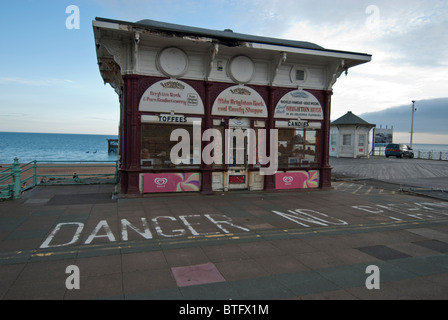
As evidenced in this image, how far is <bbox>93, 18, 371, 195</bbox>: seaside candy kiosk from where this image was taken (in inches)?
441

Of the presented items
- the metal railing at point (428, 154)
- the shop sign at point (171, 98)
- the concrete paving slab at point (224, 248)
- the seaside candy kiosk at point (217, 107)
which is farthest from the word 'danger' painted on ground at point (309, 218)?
the metal railing at point (428, 154)

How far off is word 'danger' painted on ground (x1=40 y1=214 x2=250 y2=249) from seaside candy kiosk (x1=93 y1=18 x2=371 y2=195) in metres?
3.47

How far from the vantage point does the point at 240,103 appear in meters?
12.6

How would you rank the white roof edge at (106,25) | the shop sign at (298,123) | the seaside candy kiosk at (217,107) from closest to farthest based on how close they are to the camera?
the white roof edge at (106,25), the seaside candy kiosk at (217,107), the shop sign at (298,123)

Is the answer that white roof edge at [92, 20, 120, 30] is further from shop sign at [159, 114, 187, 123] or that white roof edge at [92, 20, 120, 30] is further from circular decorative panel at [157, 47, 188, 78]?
shop sign at [159, 114, 187, 123]

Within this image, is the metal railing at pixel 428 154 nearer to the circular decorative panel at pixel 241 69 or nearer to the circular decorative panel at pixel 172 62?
the circular decorative panel at pixel 241 69

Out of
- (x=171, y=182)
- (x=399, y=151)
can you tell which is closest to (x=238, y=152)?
(x=171, y=182)

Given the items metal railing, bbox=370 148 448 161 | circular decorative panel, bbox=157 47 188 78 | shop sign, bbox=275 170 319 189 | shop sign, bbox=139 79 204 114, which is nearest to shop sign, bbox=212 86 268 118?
shop sign, bbox=139 79 204 114

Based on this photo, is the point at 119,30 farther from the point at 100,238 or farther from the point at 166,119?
the point at 100,238

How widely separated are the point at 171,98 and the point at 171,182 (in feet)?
10.5

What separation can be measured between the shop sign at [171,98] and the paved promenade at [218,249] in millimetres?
3500

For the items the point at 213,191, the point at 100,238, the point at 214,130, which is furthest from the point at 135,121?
the point at 100,238

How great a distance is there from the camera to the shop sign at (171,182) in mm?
11453

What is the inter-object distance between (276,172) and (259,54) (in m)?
5.00
